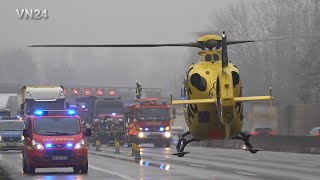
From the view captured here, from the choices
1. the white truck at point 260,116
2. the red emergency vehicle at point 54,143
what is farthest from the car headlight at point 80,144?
the white truck at point 260,116

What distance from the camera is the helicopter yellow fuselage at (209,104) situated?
1694 cm

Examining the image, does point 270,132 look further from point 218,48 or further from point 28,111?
point 218,48

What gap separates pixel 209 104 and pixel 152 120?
36311 millimetres

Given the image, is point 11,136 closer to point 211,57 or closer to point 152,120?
point 152,120

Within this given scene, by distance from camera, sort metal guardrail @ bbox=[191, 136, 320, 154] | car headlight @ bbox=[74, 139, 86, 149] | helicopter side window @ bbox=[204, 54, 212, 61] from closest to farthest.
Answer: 1. helicopter side window @ bbox=[204, 54, 212, 61]
2. car headlight @ bbox=[74, 139, 86, 149]
3. metal guardrail @ bbox=[191, 136, 320, 154]

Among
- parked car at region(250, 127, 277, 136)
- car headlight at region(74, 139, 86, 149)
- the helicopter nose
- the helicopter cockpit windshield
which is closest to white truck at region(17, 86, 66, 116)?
parked car at region(250, 127, 277, 136)

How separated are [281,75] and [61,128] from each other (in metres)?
25.5

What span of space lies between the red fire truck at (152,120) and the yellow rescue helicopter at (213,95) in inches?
1367

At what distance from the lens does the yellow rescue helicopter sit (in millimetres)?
16062

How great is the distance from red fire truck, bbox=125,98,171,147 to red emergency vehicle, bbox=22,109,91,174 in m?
25.9

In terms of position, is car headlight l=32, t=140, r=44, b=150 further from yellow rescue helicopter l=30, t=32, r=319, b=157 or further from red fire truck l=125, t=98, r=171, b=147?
red fire truck l=125, t=98, r=171, b=147

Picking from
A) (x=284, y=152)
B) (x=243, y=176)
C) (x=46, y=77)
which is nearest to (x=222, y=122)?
(x=243, y=176)

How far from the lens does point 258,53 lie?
67188mm

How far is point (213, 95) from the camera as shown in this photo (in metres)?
17.1
